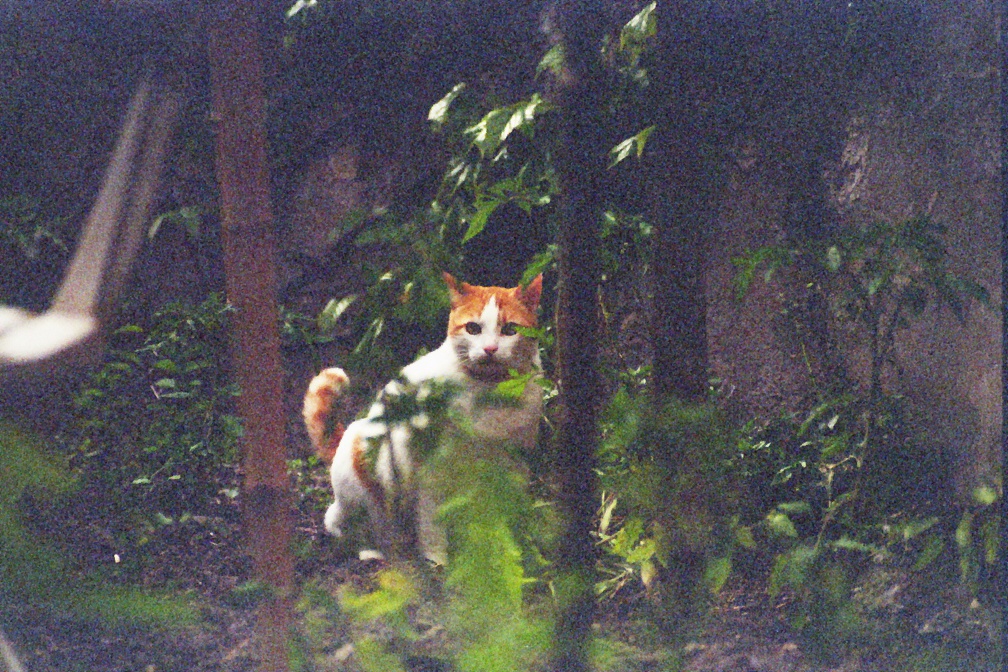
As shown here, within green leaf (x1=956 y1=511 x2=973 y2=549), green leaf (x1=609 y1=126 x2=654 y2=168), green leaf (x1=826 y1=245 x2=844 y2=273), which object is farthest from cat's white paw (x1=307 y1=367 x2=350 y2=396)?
green leaf (x1=956 y1=511 x2=973 y2=549)

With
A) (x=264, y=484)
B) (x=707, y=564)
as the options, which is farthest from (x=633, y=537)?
(x=264, y=484)

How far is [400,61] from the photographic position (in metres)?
1.87

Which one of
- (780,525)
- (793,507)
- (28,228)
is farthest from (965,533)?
(28,228)

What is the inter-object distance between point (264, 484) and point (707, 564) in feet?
1.39

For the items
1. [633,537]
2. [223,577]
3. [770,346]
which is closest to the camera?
[633,537]

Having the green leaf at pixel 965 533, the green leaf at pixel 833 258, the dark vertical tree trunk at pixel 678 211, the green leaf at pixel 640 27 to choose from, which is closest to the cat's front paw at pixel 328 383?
the dark vertical tree trunk at pixel 678 211

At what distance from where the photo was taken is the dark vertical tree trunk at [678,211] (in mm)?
928

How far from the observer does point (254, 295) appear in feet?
2.46

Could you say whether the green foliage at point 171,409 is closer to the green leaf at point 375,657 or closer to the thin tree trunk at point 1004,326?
the green leaf at point 375,657

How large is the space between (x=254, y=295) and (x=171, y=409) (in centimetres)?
127

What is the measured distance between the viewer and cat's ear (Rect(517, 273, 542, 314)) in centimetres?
149

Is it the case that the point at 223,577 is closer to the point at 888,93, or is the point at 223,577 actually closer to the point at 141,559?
the point at 141,559

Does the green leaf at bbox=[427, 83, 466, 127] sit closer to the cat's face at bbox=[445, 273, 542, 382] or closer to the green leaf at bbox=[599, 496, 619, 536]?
the cat's face at bbox=[445, 273, 542, 382]

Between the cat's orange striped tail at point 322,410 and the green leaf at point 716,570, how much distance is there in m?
0.61
